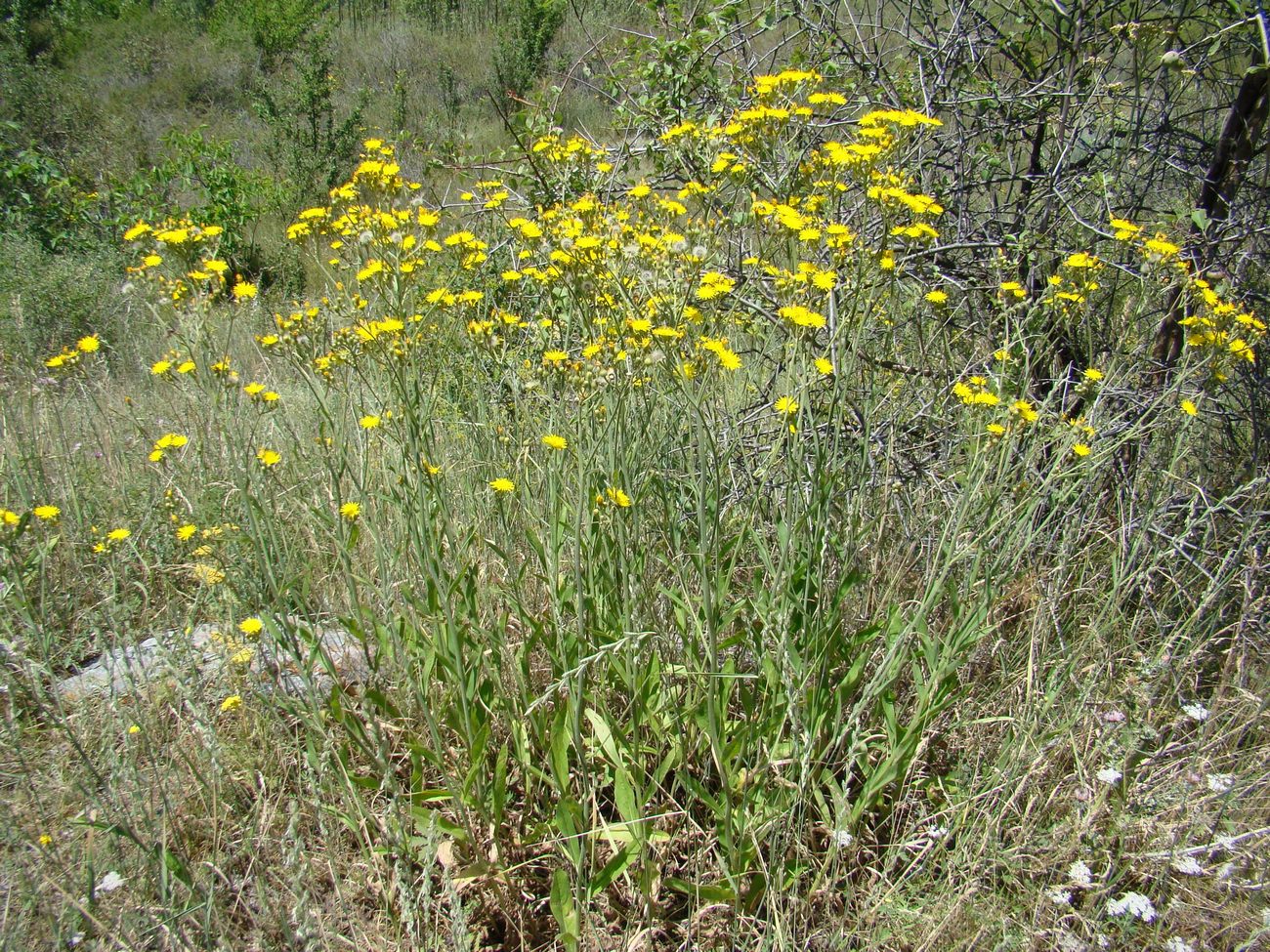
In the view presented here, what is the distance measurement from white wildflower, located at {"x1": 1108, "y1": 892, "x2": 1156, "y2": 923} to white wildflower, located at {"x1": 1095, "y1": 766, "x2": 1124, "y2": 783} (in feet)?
0.84

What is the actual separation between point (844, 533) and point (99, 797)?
1.95m

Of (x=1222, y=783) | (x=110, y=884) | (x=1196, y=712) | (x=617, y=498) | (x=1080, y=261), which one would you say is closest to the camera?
(x=110, y=884)

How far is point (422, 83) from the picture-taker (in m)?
15.9

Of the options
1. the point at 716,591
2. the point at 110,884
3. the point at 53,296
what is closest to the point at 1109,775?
the point at 716,591

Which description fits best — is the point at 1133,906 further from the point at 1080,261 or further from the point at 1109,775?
the point at 1080,261

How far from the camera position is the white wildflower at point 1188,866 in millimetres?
1813

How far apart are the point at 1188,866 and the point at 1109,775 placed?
23 centimetres

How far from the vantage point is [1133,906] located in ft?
5.85

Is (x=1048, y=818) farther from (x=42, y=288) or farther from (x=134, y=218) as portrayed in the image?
(x=134, y=218)

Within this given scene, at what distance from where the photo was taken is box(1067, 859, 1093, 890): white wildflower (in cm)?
181

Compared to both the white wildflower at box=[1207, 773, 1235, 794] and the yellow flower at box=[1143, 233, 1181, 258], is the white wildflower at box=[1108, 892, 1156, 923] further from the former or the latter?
the yellow flower at box=[1143, 233, 1181, 258]

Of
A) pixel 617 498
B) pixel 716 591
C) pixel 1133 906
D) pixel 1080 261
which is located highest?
pixel 1080 261

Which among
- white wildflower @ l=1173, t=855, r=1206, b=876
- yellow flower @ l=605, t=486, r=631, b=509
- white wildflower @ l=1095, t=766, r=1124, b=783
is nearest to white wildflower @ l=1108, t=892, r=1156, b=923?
white wildflower @ l=1173, t=855, r=1206, b=876

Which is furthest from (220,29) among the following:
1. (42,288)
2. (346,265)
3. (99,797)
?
(99,797)
